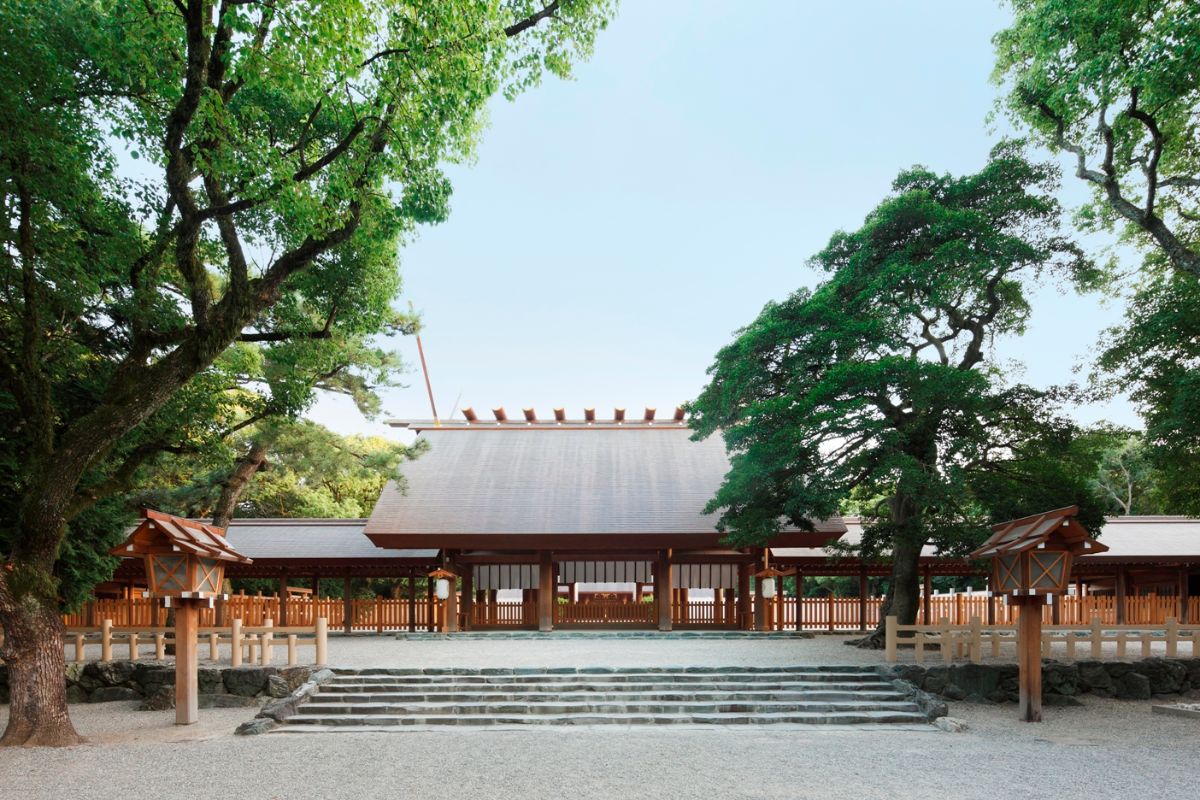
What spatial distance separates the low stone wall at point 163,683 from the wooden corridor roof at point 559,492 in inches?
256

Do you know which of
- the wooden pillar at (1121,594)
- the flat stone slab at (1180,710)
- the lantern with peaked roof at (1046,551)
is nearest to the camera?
the lantern with peaked roof at (1046,551)

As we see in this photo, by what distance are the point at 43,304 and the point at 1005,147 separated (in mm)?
15117

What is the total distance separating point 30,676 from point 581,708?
6339 mm

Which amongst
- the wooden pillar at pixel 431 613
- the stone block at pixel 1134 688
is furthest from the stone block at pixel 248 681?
the stone block at pixel 1134 688

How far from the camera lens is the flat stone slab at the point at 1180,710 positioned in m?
10.8

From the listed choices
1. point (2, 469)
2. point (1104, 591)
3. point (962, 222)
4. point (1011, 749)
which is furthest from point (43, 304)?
point (1104, 591)

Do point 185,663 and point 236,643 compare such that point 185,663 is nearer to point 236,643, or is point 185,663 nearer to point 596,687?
point 236,643

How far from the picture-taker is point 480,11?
809 centimetres

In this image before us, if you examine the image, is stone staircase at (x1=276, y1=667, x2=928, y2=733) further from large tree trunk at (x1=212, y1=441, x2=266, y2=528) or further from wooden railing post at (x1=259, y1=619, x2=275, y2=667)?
large tree trunk at (x1=212, y1=441, x2=266, y2=528)

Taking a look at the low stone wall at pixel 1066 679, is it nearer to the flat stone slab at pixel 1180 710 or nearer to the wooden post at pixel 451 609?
the flat stone slab at pixel 1180 710

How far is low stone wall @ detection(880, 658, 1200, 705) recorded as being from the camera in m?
11.6

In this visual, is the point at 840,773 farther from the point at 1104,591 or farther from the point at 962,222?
the point at 1104,591

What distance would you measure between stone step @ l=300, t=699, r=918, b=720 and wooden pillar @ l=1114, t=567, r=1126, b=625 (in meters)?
13.3

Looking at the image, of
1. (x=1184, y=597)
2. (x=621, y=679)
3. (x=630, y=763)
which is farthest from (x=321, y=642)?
(x=1184, y=597)
